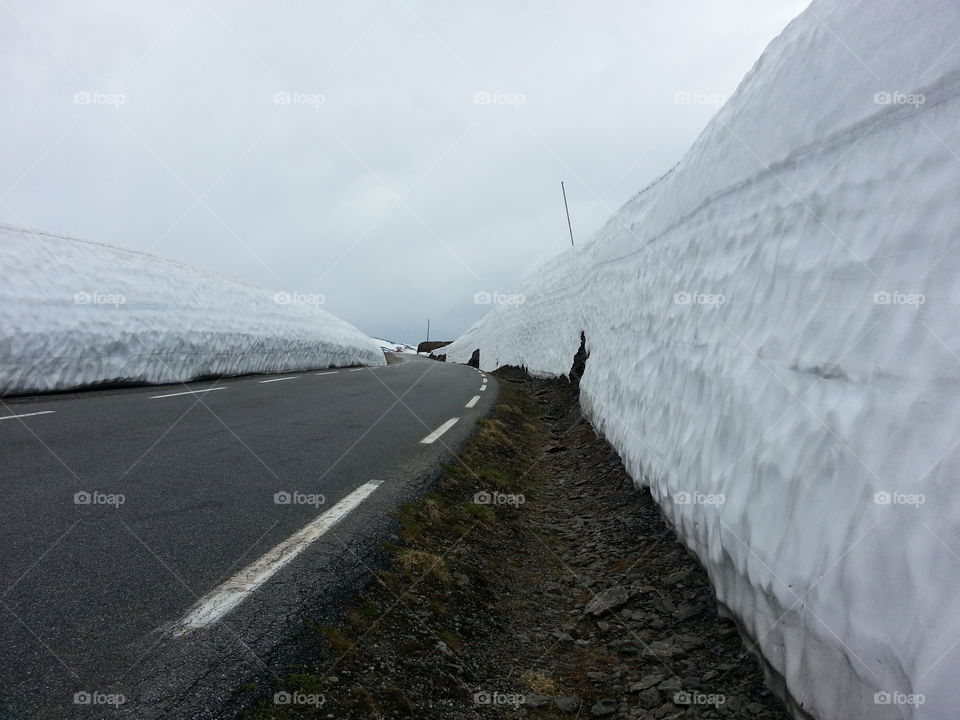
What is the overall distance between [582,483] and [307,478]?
3.28 m

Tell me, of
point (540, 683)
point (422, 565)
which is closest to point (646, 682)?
point (540, 683)

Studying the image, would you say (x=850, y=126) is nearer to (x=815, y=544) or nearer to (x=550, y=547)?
(x=815, y=544)

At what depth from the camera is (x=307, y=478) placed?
5262 millimetres

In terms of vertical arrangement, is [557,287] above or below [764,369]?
above

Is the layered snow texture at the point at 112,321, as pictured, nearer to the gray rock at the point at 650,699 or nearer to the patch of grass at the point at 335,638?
the patch of grass at the point at 335,638

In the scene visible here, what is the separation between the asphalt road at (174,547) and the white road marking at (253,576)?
0.01m

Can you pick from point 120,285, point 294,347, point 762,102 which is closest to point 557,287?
point 294,347

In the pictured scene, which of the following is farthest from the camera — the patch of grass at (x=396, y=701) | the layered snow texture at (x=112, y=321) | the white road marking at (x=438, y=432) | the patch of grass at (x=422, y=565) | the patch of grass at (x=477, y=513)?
the layered snow texture at (x=112, y=321)

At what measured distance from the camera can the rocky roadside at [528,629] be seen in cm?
263

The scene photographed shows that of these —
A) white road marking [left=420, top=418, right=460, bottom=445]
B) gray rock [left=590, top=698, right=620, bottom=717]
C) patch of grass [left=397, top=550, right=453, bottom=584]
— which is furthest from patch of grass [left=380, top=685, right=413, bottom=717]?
white road marking [left=420, top=418, right=460, bottom=445]

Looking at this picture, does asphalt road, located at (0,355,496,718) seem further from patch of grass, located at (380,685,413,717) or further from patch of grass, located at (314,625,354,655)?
patch of grass, located at (380,685,413,717)

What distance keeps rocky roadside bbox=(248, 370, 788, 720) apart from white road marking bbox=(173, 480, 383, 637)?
0.47m

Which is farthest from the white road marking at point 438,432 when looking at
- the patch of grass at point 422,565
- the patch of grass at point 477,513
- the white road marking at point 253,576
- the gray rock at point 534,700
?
the gray rock at point 534,700

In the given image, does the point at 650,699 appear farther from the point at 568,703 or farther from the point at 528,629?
the point at 528,629
